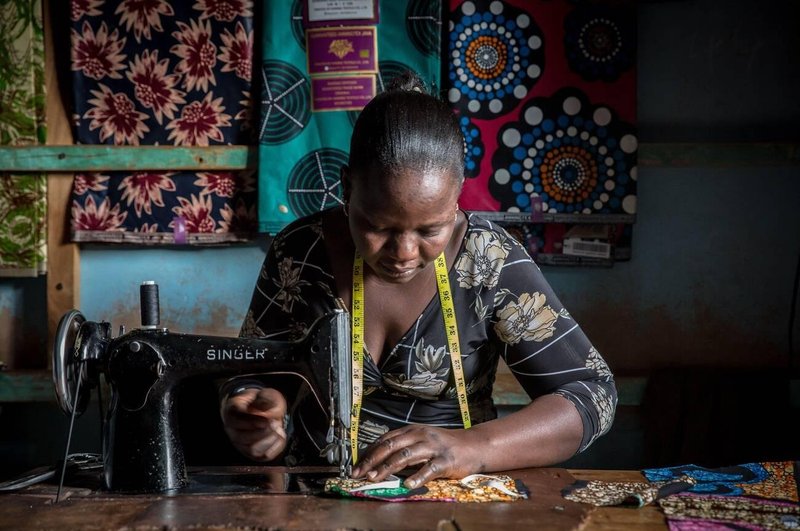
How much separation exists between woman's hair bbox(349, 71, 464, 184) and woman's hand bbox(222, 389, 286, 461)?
569 mm

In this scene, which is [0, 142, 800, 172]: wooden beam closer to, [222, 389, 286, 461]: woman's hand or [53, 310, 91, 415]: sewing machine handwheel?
[222, 389, 286, 461]: woman's hand

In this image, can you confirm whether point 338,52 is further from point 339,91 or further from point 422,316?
point 422,316

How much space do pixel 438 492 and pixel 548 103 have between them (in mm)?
2479

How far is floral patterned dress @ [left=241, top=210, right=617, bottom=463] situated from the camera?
2.15 meters

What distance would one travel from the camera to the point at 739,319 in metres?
3.96

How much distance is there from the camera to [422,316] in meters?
2.19

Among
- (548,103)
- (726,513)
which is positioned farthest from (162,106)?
(726,513)

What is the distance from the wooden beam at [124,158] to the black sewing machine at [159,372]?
2152 millimetres

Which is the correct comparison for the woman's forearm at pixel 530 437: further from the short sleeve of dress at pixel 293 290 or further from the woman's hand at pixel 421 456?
the short sleeve of dress at pixel 293 290

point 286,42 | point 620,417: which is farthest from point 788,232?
point 286,42

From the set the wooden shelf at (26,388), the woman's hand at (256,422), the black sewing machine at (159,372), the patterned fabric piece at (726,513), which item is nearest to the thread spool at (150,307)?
the black sewing machine at (159,372)

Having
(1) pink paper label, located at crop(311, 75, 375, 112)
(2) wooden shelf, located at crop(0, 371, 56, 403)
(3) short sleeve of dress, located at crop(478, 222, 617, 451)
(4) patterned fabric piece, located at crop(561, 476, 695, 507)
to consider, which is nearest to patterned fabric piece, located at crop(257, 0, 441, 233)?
(1) pink paper label, located at crop(311, 75, 375, 112)

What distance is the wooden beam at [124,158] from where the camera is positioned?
3.86 meters

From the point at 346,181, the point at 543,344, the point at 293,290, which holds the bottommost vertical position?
the point at 543,344
